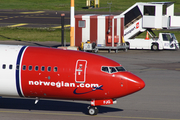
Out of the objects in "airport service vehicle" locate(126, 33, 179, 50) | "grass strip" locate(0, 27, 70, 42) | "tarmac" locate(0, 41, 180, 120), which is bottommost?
"tarmac" locate(0, 41, 180, 120)

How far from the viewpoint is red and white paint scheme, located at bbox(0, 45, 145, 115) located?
1892cm

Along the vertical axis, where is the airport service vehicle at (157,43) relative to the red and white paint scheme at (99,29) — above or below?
below

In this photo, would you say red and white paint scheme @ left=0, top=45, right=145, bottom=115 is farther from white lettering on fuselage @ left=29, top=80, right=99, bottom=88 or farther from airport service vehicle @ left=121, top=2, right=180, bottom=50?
airport service vehicle @ left=121, top=2, right=180, bottom=50

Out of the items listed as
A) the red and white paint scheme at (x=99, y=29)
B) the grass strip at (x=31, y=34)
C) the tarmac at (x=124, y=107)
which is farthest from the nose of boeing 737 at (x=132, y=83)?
the grass strip at (x=31, y=34)

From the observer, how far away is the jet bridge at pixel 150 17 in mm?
47562

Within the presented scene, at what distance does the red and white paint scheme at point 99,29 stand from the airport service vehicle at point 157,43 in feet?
8.10

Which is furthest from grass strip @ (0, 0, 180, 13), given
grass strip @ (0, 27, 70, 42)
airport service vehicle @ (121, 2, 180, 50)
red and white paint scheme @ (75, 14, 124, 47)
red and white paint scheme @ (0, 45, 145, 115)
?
red and white paint scheme @ (0, 45, 145, 115)

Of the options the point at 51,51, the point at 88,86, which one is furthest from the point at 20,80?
the point at 88,86

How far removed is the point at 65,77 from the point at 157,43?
96.2 ft

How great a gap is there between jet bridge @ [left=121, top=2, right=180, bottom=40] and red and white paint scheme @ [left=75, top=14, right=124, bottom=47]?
4.00 meters

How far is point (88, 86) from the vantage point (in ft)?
62.1

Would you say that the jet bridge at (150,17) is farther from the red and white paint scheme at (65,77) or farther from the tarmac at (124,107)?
the red and white paint scheme at (65,77)

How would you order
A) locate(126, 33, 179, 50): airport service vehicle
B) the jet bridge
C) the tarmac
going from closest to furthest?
the tarmac
locate(126, 33, 179, 50): airport service vehicle
the jet bridge

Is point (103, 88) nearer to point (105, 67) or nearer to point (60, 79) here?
point (105, 67)
